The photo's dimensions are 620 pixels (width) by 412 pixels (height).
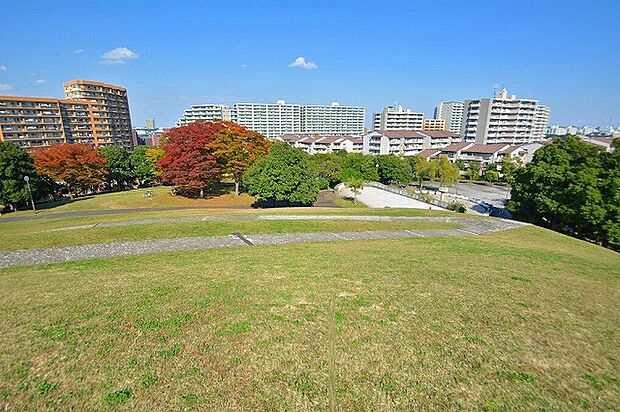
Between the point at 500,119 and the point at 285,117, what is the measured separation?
87.1 metres

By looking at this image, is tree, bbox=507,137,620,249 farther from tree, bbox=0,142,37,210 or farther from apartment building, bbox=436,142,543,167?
tree, bbox=0,142,37,210

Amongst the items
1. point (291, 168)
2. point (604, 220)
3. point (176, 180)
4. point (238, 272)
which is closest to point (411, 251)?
point (238, 272)

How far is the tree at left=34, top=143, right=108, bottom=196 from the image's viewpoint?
1560 inches

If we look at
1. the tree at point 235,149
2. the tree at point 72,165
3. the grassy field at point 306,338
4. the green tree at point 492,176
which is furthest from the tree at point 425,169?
the tree at point 72,165

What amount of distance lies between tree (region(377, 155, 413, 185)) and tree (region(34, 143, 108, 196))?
147 feet

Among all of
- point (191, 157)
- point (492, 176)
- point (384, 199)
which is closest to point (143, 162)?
point (191, 157)

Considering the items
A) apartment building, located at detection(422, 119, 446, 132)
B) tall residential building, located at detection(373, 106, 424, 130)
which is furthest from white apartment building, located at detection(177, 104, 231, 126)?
apartment building, located at detection(422, 119, 446, 132)

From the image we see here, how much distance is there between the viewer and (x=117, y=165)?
4978 centimetres

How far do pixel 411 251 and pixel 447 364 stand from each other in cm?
887

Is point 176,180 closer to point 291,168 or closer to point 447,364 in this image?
point 291,168

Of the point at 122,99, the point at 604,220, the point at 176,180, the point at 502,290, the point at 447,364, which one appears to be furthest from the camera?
the point at 122,99

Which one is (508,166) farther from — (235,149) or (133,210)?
(133,210)

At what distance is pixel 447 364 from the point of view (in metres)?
5.99

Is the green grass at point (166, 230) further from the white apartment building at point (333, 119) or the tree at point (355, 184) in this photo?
the white apartment building at point (333, 119)
